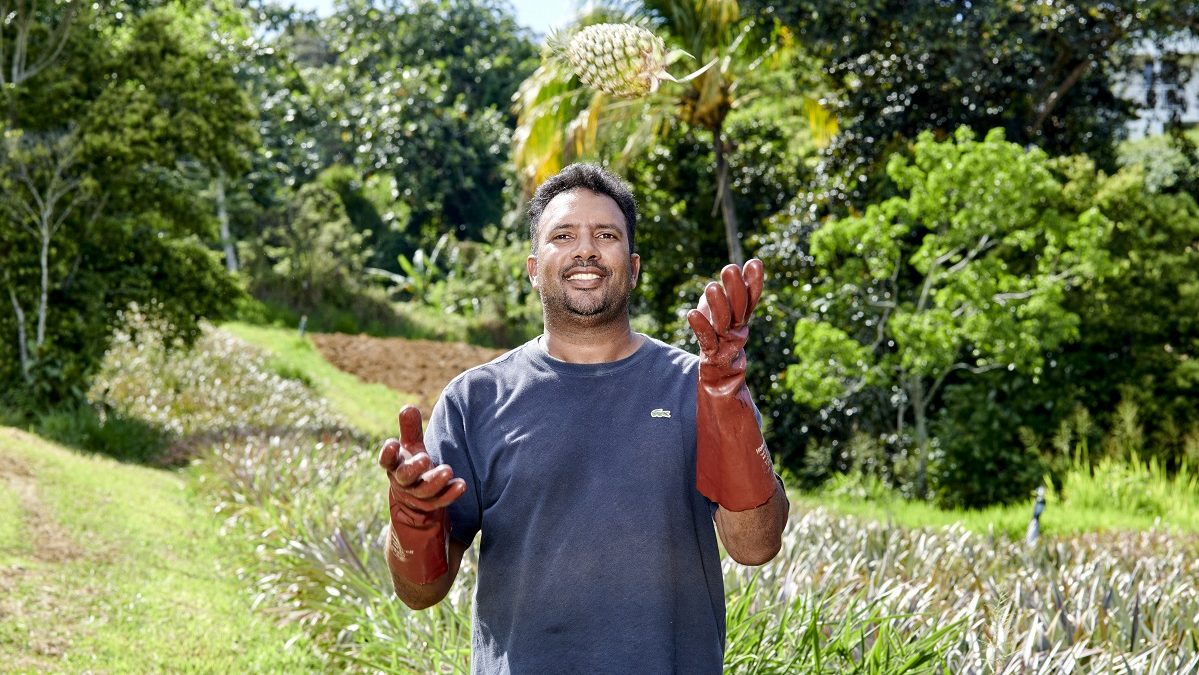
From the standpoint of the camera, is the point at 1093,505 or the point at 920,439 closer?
the point at 1093,505

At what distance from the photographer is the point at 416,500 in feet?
7.14

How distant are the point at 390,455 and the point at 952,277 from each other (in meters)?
11.0

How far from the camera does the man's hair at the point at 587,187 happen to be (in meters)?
2.61

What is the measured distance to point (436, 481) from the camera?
6.89 ft

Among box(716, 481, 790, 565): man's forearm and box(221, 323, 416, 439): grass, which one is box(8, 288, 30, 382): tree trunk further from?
box(716, 481, 790, 565): man's forearm

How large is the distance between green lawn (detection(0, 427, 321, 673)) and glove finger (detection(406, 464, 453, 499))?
13.7 ft

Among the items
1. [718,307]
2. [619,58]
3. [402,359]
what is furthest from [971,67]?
[718,307]

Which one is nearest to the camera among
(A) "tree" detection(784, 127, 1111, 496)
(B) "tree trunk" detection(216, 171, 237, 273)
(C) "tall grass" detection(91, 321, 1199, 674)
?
(C) "tall grass" detection(91, 321, 1199, 674)

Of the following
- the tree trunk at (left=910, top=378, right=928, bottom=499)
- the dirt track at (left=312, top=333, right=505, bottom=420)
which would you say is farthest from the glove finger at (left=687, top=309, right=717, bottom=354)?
the dirt track at (left=312, top=333, right=505, bottom=420)

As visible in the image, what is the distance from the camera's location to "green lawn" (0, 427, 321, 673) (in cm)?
598

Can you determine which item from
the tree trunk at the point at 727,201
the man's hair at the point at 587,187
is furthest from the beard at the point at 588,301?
the tree trunk at the point at 727,201

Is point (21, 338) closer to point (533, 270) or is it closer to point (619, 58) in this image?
point (533, 270)

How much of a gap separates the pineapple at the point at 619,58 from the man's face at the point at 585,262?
283 millimetres

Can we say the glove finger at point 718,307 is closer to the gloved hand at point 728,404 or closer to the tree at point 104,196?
the gloved hand at point 728,404
